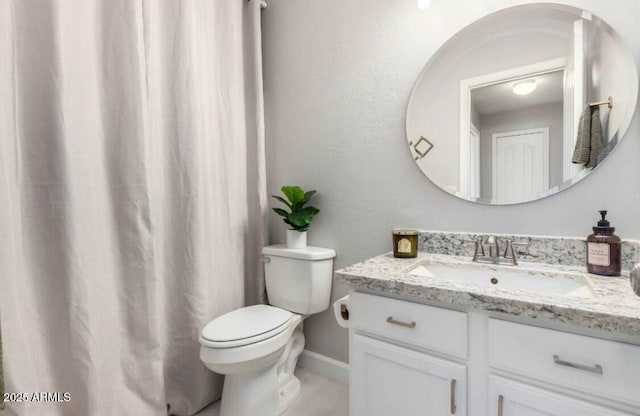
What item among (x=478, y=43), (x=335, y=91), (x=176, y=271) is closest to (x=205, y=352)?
(x=176, y=271)

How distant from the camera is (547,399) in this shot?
0.70m

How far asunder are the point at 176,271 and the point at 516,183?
1583mm

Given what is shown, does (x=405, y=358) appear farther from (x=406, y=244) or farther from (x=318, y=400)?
(x=318, y=400)

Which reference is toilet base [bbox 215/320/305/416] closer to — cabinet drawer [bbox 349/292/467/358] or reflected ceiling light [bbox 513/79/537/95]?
cabinet drawer [bbox 349/292/467/358]

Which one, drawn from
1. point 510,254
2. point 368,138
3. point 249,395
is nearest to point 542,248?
point 510,254

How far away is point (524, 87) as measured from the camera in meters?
1.16

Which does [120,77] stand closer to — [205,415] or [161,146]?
[161,146]

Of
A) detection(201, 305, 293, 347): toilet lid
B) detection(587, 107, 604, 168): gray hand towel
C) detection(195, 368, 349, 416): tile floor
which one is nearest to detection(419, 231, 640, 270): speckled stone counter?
detection(587, 107, 604, 168): gray hand towel

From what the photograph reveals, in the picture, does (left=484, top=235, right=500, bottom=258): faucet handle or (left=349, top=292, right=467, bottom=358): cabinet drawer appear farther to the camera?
(left=484, top=235, right=500, bottom=258): faucet handle

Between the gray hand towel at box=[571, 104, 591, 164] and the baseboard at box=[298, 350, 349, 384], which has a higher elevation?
the gray hand towel at box=[571, 104, 591, 164]

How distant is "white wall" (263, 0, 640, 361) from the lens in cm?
104

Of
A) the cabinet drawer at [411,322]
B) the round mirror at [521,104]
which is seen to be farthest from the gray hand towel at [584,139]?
the cabinet drawer at [411,322]

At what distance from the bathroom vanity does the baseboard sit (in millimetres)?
725

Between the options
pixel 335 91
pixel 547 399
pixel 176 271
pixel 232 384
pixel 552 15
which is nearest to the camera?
pixel 547 399
